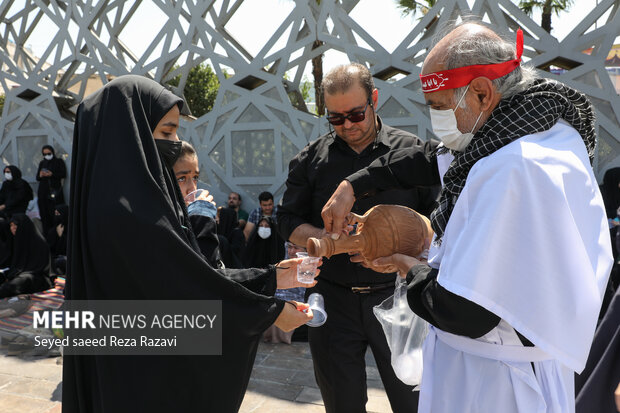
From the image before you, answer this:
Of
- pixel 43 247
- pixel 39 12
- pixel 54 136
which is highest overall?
pixel 39 12

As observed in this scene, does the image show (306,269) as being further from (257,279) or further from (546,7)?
(546,7)

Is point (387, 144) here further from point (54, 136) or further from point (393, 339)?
point (54, 136)

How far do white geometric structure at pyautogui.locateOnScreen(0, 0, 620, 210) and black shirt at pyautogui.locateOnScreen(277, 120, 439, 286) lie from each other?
5889 millimetres

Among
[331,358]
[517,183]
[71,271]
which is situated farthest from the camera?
[331,358]

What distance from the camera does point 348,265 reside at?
2.79 meters


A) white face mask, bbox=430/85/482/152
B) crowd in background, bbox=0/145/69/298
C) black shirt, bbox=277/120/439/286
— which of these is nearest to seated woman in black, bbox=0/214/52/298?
crowd in background, bbox=0/145/69/298

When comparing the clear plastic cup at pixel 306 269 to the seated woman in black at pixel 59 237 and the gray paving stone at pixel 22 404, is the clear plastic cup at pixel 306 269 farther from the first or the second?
the seated woman in black at pixel 59 237

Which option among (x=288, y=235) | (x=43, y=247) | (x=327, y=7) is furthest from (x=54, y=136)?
(x=288, y=235)

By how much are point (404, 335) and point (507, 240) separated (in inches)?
33.8

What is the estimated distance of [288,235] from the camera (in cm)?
294

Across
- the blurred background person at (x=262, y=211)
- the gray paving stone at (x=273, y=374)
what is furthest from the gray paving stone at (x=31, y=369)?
the blurred background person at (x=262, y=211)

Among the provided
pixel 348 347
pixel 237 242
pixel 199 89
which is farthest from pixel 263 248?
pixel 199 89

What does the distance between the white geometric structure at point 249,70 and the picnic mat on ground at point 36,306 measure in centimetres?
352

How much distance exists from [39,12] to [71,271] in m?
13.4
